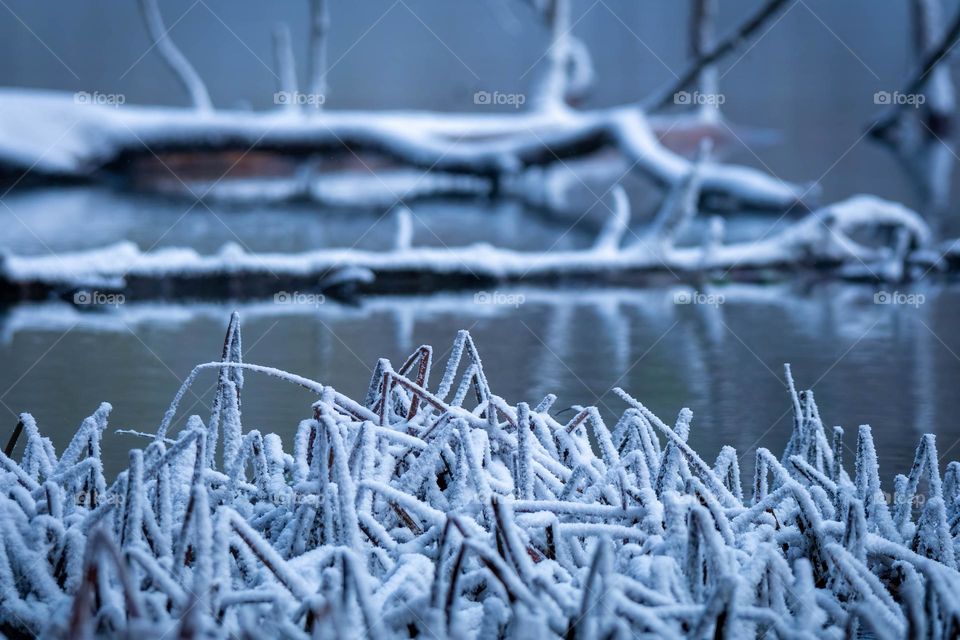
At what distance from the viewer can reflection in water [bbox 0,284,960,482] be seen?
2.62 metres

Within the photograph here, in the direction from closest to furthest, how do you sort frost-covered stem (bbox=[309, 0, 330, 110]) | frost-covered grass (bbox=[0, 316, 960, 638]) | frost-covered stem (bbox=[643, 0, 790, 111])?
frost-covered grass (bbox=[0, 316, 960, 638]) → frost-covered stem (bbox=[643, 0, 790, 111]) → frost-covered stem (bbox=[309, 0, 330, 110])

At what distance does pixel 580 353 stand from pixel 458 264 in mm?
1685

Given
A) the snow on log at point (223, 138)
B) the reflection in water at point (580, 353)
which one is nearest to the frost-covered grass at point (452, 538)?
the reflection in water at point (580, 353)

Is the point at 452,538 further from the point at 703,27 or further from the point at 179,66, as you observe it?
the point at 703,27

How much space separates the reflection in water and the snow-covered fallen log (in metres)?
0.23

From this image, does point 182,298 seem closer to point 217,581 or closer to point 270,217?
point 270,217

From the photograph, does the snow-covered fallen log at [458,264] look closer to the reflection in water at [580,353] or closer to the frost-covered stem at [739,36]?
the reflection in water at [580,353]

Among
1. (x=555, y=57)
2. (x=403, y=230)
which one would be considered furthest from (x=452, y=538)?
(x=555, y=57)

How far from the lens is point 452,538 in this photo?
837 mm

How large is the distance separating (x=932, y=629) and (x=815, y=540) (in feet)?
0.56

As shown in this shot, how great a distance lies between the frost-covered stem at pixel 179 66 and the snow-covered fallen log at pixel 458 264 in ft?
18.7

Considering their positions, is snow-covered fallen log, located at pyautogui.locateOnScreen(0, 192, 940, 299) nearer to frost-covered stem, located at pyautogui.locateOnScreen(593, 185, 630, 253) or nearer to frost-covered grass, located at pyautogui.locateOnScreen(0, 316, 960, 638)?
frost-covered stem, located at pyautogui.locateOnScreen(593, 185, 630, 253)

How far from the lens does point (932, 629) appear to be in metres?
0.75

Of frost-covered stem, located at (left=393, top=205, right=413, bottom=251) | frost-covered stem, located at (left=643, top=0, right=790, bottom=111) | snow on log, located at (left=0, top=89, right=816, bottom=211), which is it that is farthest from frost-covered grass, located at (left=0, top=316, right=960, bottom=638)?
snow on log, located at (left=0, top=89, right=816, bottom=211)
